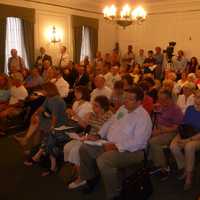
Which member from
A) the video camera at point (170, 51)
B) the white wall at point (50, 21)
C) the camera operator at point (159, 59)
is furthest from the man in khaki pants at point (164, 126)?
the video camera at point (170, 51)

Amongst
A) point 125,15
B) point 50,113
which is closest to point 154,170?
point 50,113

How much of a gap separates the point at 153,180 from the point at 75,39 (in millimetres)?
7023

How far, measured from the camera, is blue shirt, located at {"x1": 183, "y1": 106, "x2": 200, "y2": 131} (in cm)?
346

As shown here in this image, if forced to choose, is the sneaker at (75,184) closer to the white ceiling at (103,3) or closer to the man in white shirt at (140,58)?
the white ceiling at (103,3)

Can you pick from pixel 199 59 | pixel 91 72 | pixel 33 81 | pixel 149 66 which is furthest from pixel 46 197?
pixel 199 59

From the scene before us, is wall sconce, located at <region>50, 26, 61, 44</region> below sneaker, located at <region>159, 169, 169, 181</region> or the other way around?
the other way around

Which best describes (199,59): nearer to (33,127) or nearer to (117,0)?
(117,0)

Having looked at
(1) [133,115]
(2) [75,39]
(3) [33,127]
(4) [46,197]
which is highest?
(2) [75,39]

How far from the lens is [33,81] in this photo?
21.4 ft

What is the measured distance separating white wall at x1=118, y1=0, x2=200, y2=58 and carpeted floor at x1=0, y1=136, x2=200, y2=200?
7071 millimetres

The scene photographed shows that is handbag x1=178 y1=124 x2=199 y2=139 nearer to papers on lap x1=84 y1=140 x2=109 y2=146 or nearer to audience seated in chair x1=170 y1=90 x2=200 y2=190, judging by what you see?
audience seated in chair x1=170 y1=90 x2=200 y2=190

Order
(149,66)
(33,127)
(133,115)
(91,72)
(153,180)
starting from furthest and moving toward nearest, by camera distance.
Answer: (149,66)
(91,72)
(33,127)
(153,180)
(133,115)

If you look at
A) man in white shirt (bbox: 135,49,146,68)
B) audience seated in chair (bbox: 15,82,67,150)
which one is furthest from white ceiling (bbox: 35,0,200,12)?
audience seated in chair (bbox: 15,82,67,150)

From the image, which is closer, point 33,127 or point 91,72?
point 33,127
